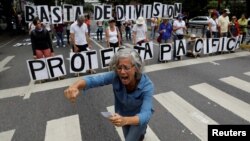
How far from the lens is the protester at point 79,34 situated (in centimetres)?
912

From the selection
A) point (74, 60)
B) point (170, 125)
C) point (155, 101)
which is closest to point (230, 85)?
point (155, 101)

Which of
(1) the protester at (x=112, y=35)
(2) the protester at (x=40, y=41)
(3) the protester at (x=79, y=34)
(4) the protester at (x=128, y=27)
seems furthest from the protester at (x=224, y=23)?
(2) the protester at (x=40, y=41)

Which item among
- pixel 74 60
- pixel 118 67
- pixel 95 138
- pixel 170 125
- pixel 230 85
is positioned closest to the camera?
pixel 118 67

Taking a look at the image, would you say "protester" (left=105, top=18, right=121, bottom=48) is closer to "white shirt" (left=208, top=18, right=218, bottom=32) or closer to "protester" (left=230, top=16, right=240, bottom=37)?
"white shirt" (left=208, top=18, right=218, bottom=32)

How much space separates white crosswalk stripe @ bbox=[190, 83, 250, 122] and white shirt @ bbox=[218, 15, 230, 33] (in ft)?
20.5

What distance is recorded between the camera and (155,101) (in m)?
6.78

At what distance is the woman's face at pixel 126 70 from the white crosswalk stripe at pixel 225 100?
12.8 feet

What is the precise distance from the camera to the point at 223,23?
13.3m

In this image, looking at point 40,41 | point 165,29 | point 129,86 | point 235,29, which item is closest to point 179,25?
point 165,29

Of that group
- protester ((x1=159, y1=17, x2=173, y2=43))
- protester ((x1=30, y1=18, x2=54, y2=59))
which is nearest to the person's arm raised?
protester ((x1=30, y1=18, x2=54, y2=59))

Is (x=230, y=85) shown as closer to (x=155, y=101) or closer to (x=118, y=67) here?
(x=155, y=101)

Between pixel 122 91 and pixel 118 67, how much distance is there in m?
0.33

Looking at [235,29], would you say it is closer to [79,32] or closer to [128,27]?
[128,27]

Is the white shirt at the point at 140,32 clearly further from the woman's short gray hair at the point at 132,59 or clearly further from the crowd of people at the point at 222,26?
the woman's short gray hair at the point at 132,59
